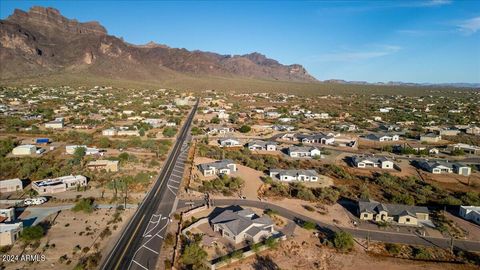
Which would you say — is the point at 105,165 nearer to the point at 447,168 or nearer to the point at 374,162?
the point at 374,162

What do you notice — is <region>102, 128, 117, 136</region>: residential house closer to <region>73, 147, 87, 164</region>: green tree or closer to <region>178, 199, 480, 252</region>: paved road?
<region>73, 147, 87, 164</region>: green tree

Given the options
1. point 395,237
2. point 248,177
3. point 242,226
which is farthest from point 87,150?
point 395,237

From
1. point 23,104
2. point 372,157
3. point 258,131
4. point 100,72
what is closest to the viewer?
point 372,157

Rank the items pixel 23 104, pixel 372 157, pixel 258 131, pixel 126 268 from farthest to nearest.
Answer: pixel 23 104, pixel 258 131, pixel 372 157, pixel 126 268

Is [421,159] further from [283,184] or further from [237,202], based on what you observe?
[237,202]

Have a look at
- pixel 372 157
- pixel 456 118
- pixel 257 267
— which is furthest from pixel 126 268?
pixel 456 118

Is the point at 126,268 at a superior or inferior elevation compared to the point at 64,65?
inferior
